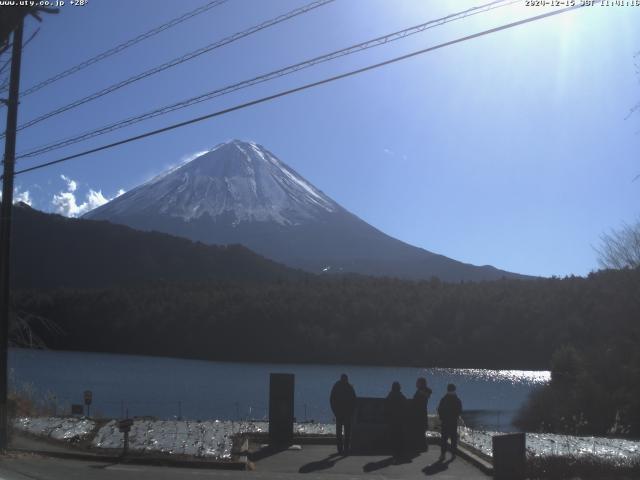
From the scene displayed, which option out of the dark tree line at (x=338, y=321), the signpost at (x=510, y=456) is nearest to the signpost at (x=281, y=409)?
the signpost at (x=510, y=456)

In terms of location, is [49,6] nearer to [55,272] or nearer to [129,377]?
[129,377]

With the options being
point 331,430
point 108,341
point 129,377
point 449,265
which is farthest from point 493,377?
point 449,265

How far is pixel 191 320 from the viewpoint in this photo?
321ft

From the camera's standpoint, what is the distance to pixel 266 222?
620ft

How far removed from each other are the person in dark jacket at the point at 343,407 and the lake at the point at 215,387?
11.3 metres

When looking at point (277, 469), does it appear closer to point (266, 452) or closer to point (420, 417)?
point (266, 452)

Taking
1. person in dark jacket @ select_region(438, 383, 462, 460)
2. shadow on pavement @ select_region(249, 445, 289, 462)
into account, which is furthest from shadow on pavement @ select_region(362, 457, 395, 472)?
shadow on pavement @ select_region(249, 445, 289, 462)

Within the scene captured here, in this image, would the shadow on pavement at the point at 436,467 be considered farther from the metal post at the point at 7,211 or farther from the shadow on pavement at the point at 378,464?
the metal post at the point at 7,211

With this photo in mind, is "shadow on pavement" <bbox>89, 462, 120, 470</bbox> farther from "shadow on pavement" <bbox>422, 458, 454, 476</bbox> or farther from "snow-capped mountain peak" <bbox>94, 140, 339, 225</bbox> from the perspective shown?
"snow-capped mountain peak" <bbox>94, 140, 339, 225</bbox>

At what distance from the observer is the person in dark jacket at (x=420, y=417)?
1482 centimetres

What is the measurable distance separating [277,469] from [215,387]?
128 ft

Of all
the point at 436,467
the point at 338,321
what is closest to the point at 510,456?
the point at 436,467

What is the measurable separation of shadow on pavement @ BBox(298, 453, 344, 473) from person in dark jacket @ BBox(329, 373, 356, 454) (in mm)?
274

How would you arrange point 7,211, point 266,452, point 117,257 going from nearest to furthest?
point 266,452 → point 7,211 → point 117,257
